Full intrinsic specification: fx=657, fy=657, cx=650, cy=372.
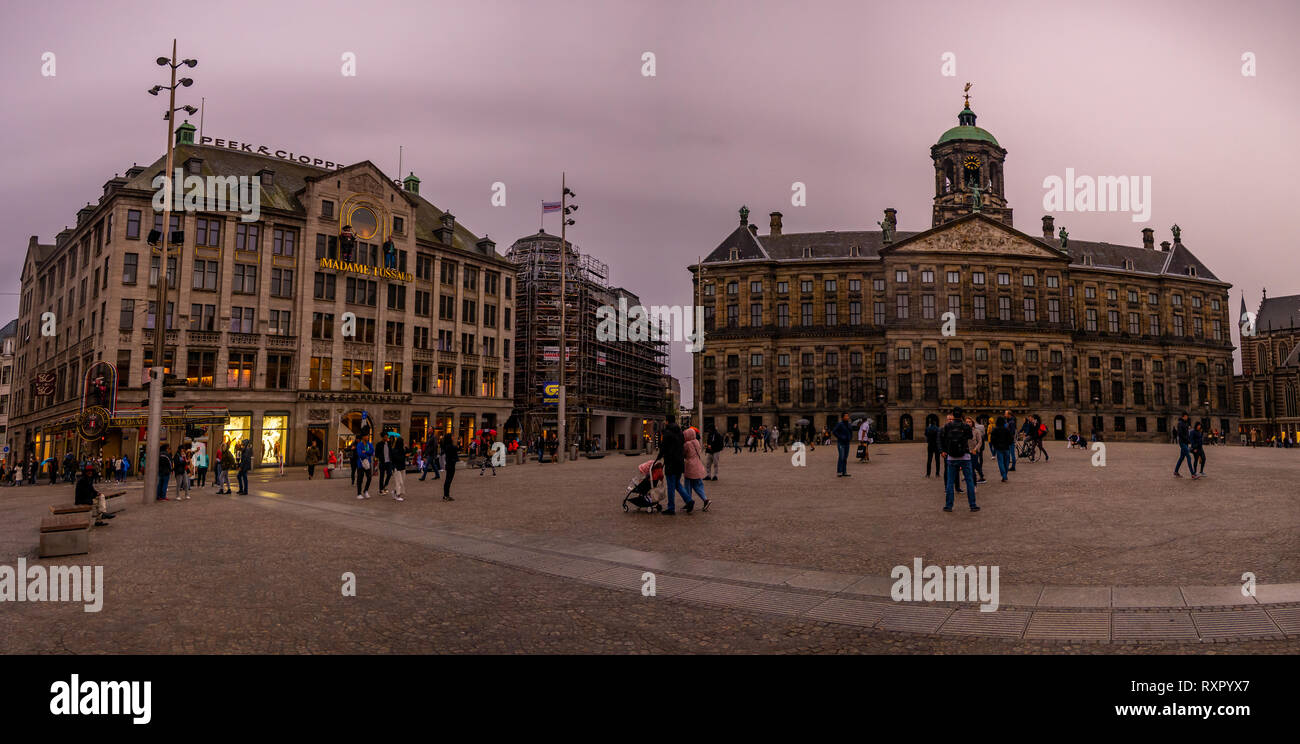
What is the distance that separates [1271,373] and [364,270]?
145754 millimetres

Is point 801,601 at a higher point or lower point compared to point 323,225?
lower

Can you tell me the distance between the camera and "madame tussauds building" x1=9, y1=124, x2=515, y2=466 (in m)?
42.8

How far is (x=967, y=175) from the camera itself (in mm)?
86312

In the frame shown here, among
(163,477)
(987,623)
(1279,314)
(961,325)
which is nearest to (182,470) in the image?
(163,477)

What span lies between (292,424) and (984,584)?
48.8m

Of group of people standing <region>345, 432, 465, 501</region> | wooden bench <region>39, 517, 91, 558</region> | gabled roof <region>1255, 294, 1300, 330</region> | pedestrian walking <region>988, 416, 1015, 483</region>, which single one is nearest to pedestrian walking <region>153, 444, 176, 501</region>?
group of people standing <region>345, 432, 465, 501</region>

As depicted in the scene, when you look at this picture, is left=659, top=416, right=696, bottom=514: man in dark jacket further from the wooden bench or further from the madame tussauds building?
the madame tussauds building

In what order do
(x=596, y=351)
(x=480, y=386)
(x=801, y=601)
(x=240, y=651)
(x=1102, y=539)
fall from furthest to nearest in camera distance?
(x=596, y=351), (x=480, y=386), (x=1102, y=539), (x=801, y=601), (x=240, y=651)

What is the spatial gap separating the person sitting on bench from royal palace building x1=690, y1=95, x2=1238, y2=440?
64230mm

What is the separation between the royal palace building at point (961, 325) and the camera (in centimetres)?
7575
